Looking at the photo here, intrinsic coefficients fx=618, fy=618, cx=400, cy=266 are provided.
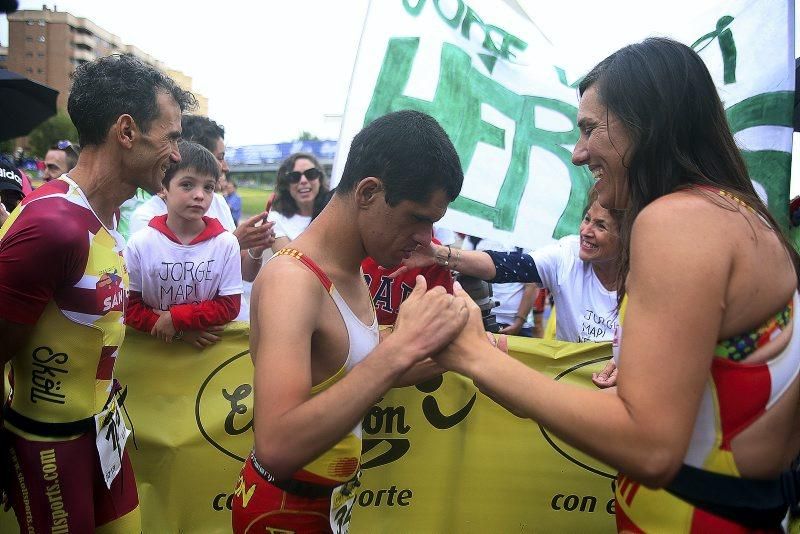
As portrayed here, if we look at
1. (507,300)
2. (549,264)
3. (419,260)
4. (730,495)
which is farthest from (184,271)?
(507,300)

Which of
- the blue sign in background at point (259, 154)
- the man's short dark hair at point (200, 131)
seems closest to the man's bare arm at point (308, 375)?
the man's short dark hair at point (200, 131)

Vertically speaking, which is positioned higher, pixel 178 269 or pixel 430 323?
pixel 430 323

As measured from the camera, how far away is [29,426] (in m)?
2.38

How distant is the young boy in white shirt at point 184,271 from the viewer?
3381 millimetres

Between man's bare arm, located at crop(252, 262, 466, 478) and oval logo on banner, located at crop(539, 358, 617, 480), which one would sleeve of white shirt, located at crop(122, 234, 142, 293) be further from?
oval logo on banner, located at crop(539, 358, 617, 480)

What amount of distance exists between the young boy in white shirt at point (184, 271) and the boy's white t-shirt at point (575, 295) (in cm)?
186

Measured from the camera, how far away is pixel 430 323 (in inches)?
62.1

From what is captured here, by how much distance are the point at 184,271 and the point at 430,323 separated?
2280mm

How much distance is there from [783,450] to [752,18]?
3.00m

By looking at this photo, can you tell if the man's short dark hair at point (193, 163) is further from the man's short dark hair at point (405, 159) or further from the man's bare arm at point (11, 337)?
the man's short dark hair at point (405, 159)

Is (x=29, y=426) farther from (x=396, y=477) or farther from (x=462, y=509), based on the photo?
(x=462, y=509)

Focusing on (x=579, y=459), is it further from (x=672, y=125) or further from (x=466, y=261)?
(x=672, y=125)

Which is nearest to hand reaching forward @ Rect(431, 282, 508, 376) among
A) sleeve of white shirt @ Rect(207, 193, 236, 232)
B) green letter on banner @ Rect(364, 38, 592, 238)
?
green letter on banner @ Rect(364, 38, 592, 238)

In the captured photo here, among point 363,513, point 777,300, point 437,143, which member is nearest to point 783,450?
point 777,300
